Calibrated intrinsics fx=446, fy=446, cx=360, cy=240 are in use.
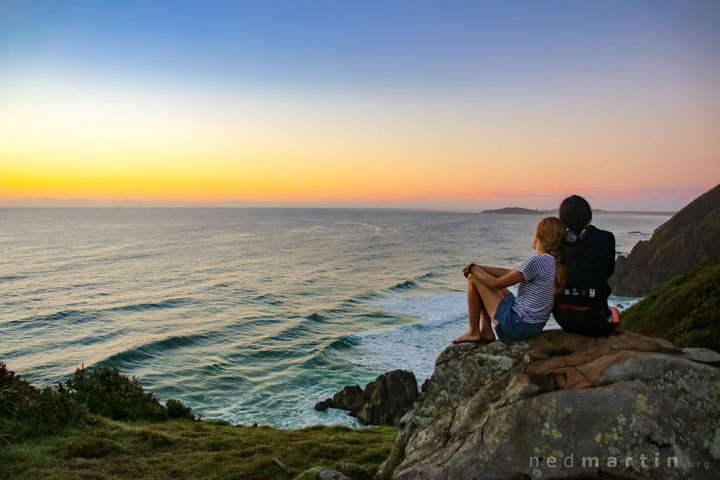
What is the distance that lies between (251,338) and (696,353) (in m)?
30.5

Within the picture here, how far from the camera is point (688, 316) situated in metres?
15.1

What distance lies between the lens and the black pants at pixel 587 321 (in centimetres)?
696

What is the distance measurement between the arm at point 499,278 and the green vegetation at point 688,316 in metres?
8.64

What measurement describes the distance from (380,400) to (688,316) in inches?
496

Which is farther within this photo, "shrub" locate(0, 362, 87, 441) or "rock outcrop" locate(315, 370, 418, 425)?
"rock outcrop" locate(315, 370, 418, 425)

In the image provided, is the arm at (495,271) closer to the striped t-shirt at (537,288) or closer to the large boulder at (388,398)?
the striped t-shirt at (537,288)

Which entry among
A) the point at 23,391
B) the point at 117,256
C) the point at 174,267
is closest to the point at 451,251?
the point at 174,267

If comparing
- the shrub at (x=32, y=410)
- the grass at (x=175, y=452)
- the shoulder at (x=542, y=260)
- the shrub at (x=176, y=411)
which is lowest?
the shrub at (x=176, y=411)

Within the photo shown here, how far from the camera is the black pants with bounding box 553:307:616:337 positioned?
696 centimetres


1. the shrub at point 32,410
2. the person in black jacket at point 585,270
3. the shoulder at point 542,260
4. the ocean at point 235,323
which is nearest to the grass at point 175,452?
the shrub at point 32,410

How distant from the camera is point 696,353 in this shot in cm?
629

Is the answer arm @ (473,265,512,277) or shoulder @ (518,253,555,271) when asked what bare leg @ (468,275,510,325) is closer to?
arm @ (473,265,512,277)

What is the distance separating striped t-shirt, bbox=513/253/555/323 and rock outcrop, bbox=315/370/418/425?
14114 mm

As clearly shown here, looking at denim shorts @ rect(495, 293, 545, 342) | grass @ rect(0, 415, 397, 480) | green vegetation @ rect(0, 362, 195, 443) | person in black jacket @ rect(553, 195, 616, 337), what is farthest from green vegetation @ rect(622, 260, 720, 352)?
green vegetation @ rect(0, 362, 195, 443)
